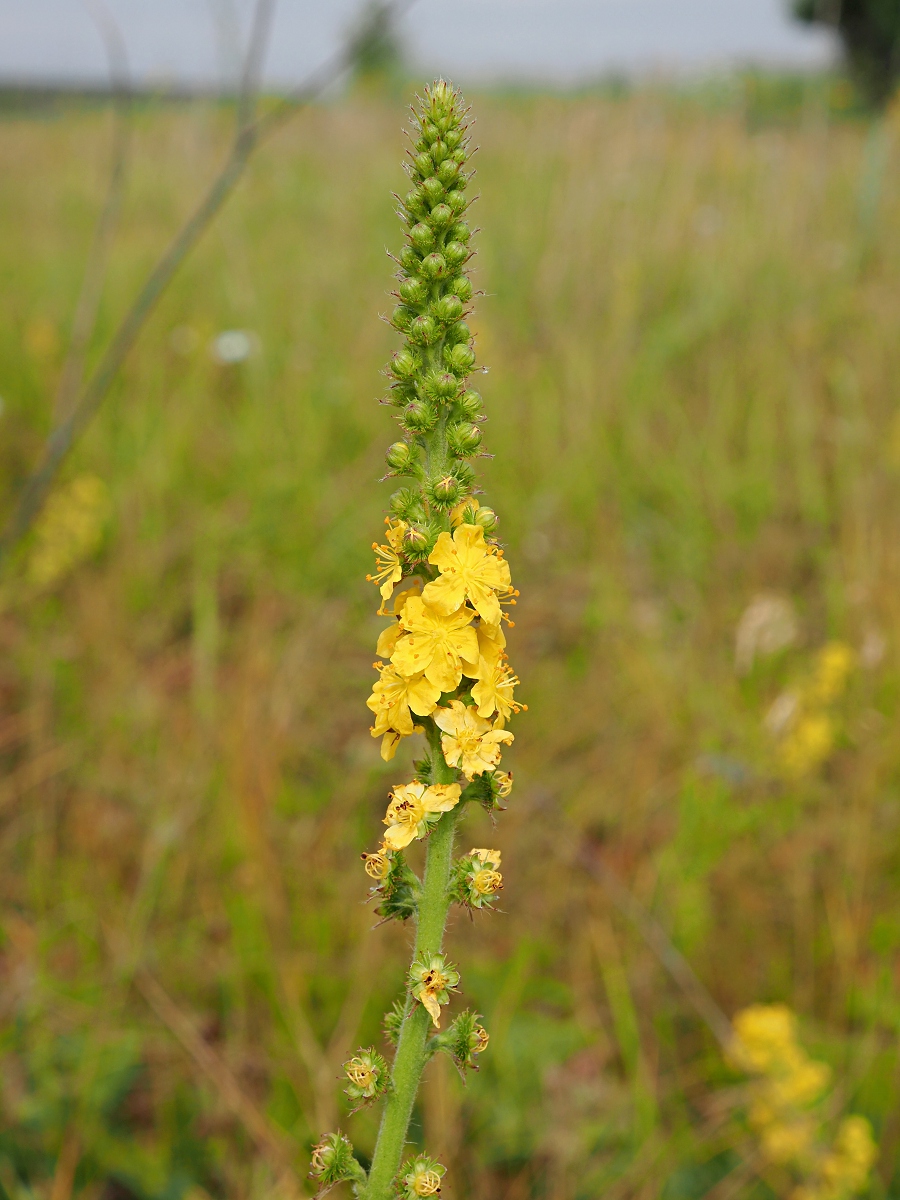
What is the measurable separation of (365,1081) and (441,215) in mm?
1118

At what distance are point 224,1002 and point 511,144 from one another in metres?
9.99

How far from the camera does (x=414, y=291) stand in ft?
4.16

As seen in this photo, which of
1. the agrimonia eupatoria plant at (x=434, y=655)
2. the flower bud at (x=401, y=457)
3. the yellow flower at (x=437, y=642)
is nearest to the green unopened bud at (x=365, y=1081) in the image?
the agrimonia eupatoria plant at (x=434, y=655)

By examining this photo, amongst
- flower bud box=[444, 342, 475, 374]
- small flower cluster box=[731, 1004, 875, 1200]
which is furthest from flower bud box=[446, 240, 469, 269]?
small flower cluster box=[731, 1004, 875, 1200]

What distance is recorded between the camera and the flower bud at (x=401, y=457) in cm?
130

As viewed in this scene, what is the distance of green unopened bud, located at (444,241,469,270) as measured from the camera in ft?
4.14

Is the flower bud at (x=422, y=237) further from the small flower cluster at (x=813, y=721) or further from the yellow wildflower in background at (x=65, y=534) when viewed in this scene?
the yellow wildflower in background at (x=65, y=534)

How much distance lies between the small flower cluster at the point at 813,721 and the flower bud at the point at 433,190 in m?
3.31

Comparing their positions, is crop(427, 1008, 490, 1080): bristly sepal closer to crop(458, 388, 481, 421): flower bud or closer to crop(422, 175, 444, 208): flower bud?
crop(458, 388, 481, 421): flower bud

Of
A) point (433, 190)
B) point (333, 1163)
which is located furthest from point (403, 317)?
point (333, 1163)

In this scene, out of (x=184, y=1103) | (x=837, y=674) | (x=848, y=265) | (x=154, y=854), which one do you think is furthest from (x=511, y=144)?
(x=184, y=1103)

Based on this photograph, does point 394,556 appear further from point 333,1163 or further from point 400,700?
point 333,1163

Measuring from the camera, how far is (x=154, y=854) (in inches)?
144

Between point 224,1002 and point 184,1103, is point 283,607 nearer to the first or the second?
point 224,1002
